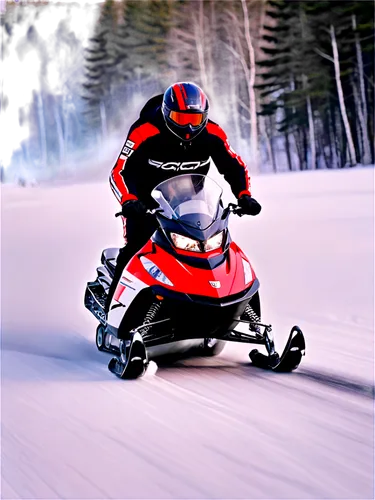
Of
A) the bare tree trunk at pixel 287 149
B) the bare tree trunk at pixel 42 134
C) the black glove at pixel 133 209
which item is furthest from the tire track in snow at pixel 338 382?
the bare tree trunk at pixel 287 149

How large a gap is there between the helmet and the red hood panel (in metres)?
0.65

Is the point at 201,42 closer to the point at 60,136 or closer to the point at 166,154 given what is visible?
the point at 60,136

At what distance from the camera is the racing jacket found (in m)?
4.15

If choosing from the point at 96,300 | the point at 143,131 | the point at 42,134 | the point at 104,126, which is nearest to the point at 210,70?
the point at 104,126

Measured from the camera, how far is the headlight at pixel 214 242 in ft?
12.6

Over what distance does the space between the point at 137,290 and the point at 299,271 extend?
388cm

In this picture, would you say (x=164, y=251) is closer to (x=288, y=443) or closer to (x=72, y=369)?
(x=72, y=369)

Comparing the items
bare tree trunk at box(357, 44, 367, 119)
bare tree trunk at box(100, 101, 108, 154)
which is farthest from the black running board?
bare tree trunk at box(357, 44, 367, 119)

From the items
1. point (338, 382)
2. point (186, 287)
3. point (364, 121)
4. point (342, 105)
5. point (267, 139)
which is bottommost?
point (338, 382)

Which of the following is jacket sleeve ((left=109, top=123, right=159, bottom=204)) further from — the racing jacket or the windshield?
the windshield

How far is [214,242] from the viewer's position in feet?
12.8

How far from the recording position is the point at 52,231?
36.2 ft

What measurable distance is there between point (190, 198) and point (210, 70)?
37.7ft

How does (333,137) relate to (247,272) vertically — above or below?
above
